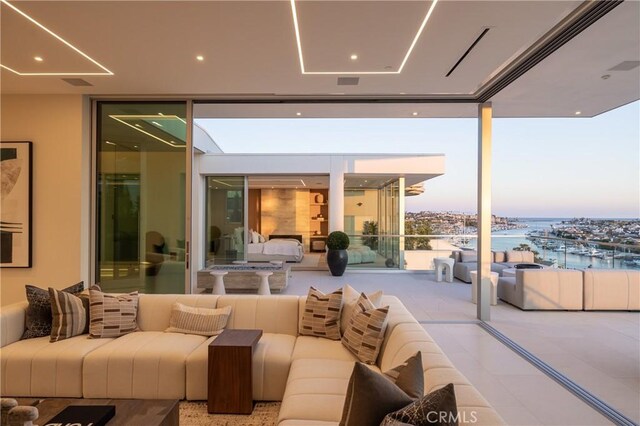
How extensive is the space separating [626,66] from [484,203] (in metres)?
2.07

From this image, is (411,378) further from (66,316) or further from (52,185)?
(52,185)

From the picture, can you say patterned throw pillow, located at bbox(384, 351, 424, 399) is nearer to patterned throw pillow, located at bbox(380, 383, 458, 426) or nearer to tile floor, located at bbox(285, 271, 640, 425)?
patterned throw pillow, located at bbox(380, 383, 458, 426)

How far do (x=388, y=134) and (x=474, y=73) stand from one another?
20.6 ft

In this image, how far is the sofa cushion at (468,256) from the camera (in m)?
7.59

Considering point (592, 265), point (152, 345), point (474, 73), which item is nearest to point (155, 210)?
point (152, 345)

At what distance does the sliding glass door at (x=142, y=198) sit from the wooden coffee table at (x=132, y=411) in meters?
2.78

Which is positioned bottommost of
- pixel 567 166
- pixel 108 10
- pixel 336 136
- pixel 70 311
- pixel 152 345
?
pixel 152 345

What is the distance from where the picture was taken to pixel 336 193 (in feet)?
28.1

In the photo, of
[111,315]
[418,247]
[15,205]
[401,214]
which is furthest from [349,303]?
[401,214]

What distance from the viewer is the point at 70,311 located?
290cm

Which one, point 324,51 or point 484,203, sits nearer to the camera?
point 324,51

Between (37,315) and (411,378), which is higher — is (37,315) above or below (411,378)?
below

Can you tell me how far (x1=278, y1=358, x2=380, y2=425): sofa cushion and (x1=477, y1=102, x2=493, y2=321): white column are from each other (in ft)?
9.97

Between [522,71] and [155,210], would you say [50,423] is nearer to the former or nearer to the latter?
[155,210]
